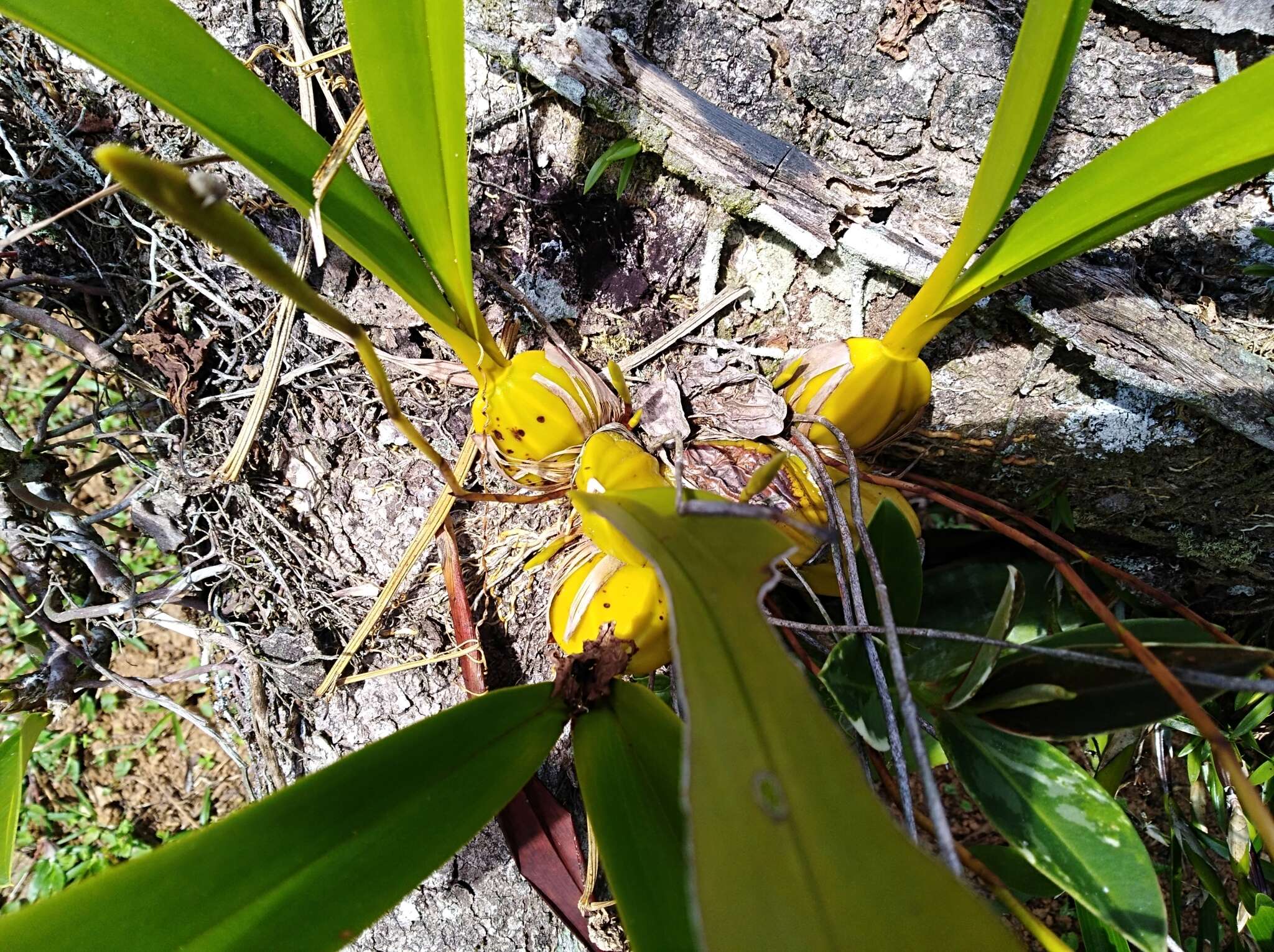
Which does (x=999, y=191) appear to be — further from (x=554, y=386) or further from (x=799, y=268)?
(x=554, y=386)

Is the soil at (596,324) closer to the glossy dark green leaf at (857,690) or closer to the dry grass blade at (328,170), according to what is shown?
the dry grass blade at (328,170)

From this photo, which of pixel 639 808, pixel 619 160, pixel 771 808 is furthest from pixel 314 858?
pixel 619 160

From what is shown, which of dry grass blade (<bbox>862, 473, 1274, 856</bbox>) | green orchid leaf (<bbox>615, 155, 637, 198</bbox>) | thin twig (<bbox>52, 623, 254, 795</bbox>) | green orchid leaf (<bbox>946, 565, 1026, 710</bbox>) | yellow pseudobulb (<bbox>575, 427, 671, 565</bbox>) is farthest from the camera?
thin twig (<bbox>52, 623, 254, 795</bbox>)

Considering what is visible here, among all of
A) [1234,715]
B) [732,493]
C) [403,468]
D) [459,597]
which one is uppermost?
[403,468]

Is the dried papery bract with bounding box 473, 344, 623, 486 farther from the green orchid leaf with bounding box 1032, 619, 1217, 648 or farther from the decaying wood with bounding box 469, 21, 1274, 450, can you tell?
the green orchid leaf with bounding box 1032, 619, 1217, 648

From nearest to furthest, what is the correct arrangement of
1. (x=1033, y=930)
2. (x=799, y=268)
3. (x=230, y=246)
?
1. (x=230, y=246)
2. (x=1033, y=930)
3. (x=799, y=268)

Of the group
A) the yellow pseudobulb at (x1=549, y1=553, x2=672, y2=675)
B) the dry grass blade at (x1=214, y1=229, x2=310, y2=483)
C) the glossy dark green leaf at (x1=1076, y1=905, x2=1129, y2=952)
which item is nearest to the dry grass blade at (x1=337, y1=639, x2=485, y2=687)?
the yellow pseudobulb at (x1=549, y1=553, x2=672, y2=675)

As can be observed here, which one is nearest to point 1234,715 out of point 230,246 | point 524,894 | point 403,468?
point 524,894
